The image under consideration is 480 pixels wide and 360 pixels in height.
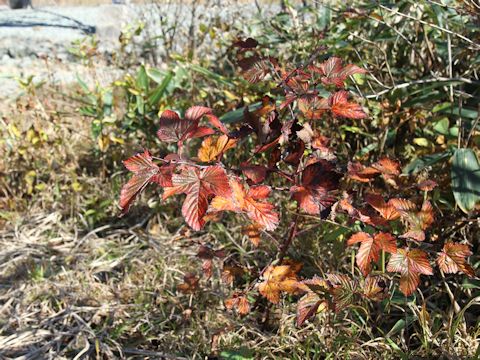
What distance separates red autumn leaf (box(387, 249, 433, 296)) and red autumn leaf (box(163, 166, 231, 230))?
441mm

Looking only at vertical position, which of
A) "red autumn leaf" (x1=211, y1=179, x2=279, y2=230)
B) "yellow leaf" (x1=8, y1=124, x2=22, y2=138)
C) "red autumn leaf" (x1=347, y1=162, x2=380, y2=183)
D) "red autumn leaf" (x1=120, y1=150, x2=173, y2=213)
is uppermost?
"red autumn leaf" (x1=120, y1=150, x2=173, y2=213)

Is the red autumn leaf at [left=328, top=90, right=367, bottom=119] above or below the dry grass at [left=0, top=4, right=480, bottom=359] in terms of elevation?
above

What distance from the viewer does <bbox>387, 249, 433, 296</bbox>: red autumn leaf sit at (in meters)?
1.16

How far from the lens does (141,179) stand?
99 cm

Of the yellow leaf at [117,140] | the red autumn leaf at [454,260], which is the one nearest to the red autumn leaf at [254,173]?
the red autumn leaf at [454,260]

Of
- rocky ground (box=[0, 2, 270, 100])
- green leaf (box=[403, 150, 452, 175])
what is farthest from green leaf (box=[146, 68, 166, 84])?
green leaf (box=[403, 150, 452, 175])

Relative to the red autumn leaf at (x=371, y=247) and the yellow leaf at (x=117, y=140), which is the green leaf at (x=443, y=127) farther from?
the yellow leaf at (x=117, y=140)

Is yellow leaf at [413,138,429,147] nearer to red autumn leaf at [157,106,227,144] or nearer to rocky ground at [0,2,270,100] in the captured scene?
red autumn leaf at [157,106,227,144]

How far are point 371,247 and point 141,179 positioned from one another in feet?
1.67

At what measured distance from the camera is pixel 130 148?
2.30 m

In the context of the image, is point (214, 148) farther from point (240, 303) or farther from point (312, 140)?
point (240, 303)

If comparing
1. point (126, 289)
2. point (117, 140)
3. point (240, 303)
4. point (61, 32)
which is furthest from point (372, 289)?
point (61, 32)

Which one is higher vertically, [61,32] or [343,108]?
[343,108]

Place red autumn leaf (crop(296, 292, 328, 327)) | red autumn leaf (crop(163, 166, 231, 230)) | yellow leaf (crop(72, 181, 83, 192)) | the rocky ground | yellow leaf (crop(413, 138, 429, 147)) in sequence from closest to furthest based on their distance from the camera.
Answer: red autumn leaf (crop(163, 166, 231, 230)), red autumn leaf (crop(296, 292, 328, 327)), yellow leaf (crop(413, 138, 429, 147)), yellow leaf (crop(72, 181, 83, 192)), the rocky ground
